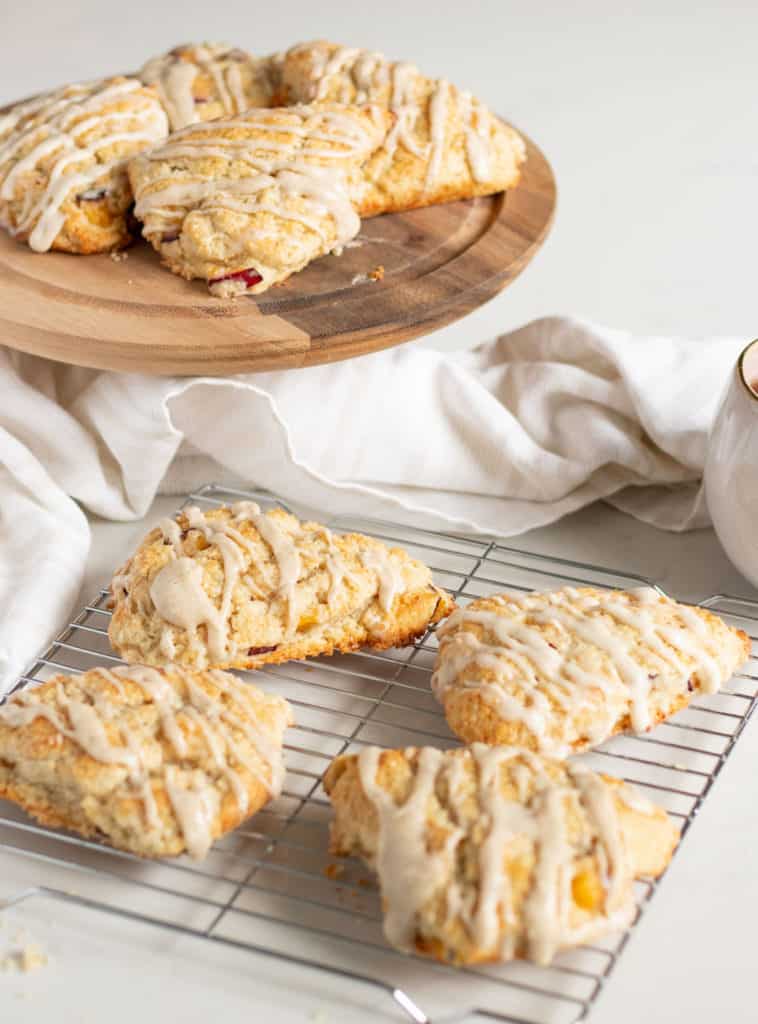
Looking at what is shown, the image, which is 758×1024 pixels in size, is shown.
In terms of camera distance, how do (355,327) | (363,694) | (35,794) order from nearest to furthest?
(35,794), (363,694), (355,327)

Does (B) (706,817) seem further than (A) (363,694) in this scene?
No

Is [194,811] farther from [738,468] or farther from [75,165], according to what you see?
[75,165]

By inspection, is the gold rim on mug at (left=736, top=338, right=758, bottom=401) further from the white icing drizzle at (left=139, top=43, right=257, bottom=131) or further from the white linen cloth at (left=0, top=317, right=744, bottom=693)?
the white icing drizzle at (left=139, top=43, right=257, bottom=131)

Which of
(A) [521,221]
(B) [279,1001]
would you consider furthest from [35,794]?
(A) [521,221]

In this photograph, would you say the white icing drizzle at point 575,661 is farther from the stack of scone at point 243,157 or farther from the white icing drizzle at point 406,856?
the stack of scone at point 243,157

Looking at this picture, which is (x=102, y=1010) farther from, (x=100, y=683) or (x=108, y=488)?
(x=108, y=488)
